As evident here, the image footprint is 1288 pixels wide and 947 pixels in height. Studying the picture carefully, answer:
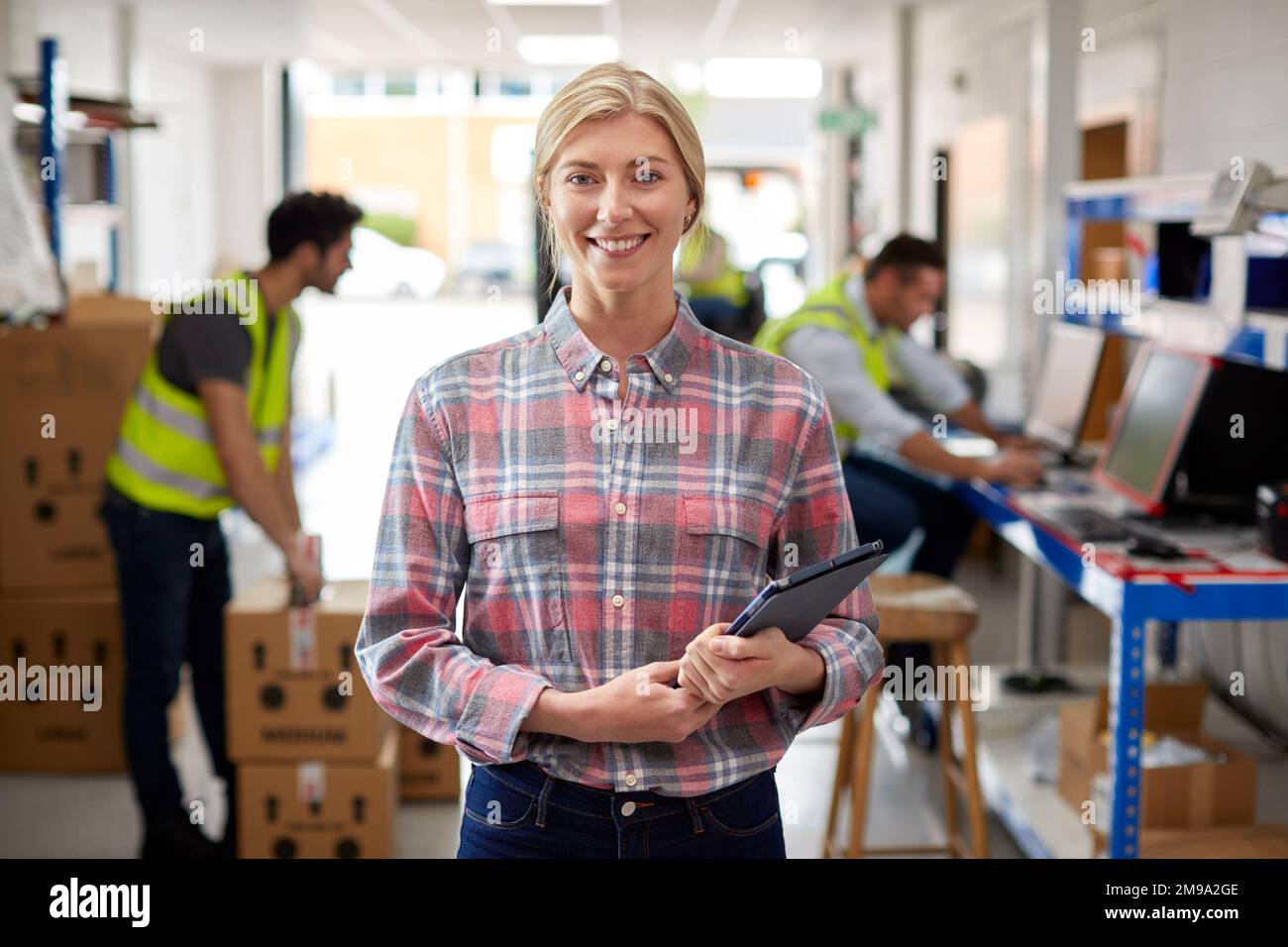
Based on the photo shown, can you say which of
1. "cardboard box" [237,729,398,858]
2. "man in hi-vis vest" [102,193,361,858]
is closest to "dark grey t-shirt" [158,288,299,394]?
"man in hi-vis vest" [102,193,361,858]

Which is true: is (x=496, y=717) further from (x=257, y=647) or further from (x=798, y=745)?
(x=798, y=745)

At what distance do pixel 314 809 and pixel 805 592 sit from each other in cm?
211

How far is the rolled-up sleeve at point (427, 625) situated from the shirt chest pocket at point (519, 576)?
0.03m

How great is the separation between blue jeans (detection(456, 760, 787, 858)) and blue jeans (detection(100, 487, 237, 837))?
5.90 feet

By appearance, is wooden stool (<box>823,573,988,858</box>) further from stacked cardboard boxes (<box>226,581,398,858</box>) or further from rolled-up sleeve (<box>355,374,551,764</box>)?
rolled-up sleeve (<box>355,374,551,764</box>)

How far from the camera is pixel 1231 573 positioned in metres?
2.72

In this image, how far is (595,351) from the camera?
1497 mm

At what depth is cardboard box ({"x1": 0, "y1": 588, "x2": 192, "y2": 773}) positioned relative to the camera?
393 centimetres

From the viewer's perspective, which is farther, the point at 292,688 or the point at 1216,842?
the point at 292,688
